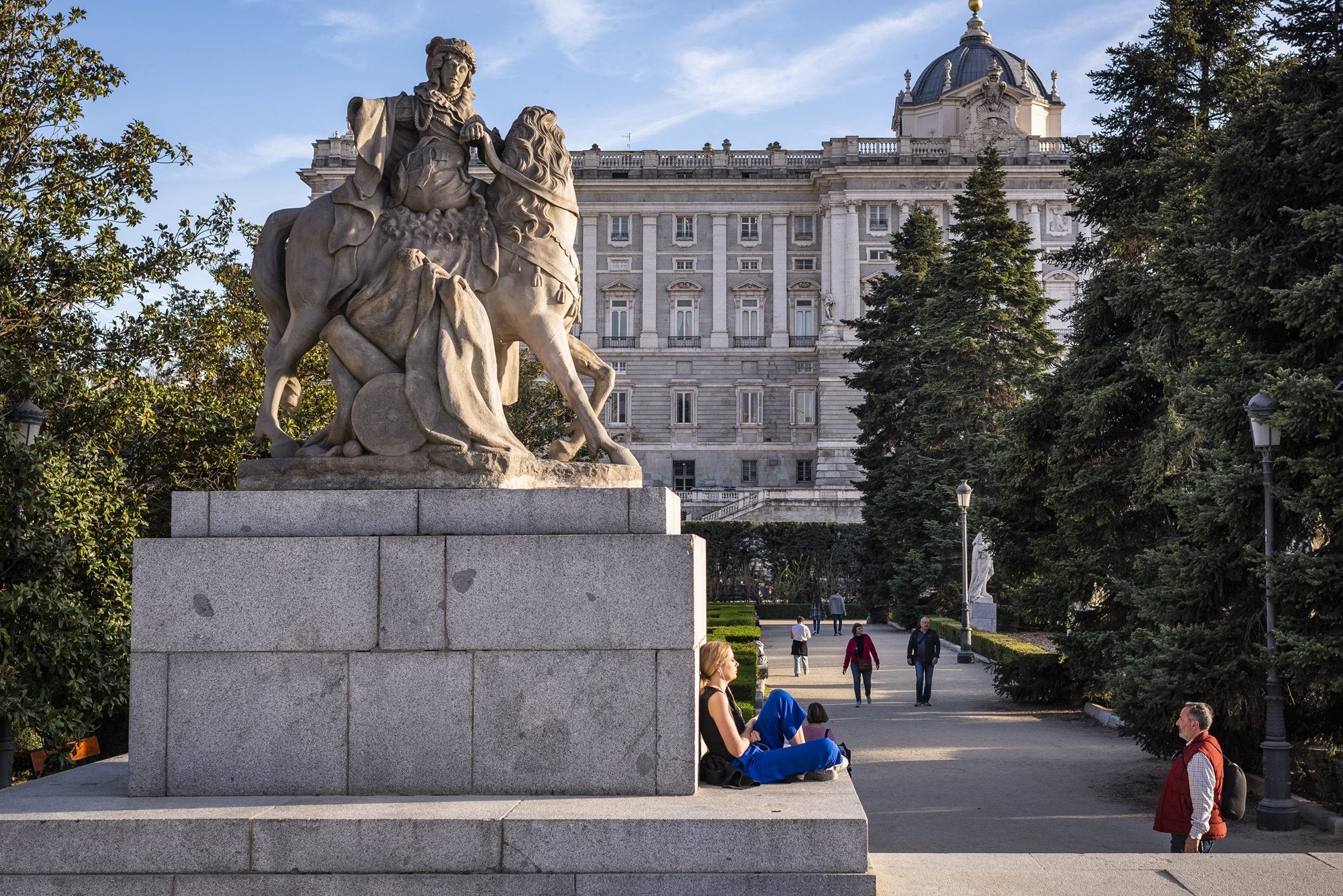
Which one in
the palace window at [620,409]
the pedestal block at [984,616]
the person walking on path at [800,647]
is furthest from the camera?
the palace window at [620,409]

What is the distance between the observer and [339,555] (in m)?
5.95

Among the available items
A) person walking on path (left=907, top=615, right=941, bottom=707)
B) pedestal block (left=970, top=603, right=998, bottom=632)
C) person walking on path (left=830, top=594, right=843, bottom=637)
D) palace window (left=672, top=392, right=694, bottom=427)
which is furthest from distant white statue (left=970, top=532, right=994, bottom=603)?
palace window (left=672, top=392, right=694, bottom=427)

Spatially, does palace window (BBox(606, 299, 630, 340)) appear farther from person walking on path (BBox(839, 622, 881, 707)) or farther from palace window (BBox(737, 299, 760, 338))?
person walking on path (BBox(839, 622, 881, 707))

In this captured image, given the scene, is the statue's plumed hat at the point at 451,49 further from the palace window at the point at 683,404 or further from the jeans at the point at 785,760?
the palace window at the point at 683,404

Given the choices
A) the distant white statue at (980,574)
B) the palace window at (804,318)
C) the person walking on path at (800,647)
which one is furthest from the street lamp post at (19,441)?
the palace window at (804,318)

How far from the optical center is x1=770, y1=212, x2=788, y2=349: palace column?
75375 mm

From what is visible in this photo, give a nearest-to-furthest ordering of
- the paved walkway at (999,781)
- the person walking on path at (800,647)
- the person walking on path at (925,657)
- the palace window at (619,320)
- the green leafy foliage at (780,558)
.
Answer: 1. the paved walkway at (999,781)
2. the person walking on path at (925,657)
3. the person walking on path at (800,647)
4. the green leafy foliage at (780,558)
5. the palace window at (619,320)

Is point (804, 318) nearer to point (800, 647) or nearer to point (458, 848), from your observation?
point (800, 647)

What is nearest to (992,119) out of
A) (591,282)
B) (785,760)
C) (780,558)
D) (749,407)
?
(749,407)

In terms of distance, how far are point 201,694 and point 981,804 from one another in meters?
7.71

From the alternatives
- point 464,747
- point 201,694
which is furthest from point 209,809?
point 464,747

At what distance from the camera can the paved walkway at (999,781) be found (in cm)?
1013

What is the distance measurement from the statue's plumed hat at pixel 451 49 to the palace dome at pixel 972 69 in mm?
75304

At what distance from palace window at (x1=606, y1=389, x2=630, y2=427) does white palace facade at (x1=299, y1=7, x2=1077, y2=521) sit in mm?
106
